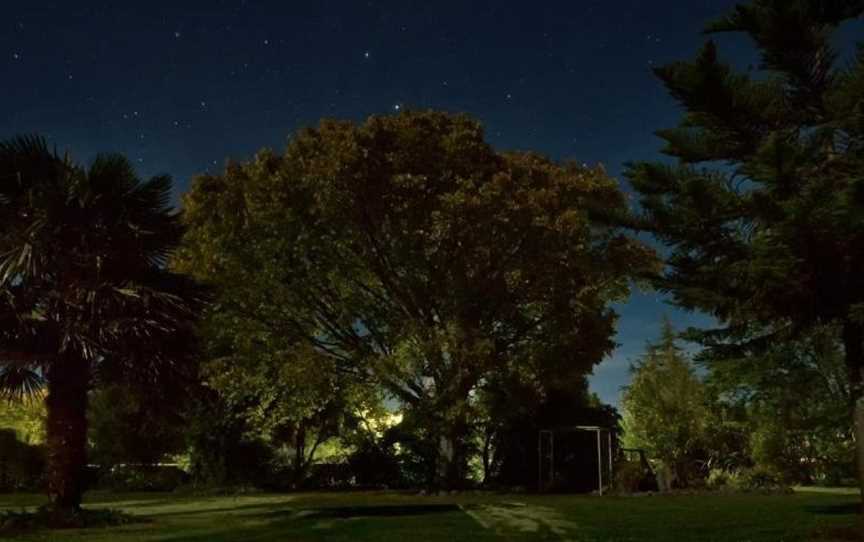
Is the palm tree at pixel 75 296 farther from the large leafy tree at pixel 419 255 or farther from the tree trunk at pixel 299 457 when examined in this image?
the tree trunk at pixel 299 457

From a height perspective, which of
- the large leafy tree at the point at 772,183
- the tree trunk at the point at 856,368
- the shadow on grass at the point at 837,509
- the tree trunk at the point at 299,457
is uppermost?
the large leafy tree at the point at 772,183

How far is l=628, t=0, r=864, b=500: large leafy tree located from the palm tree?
32.2ft

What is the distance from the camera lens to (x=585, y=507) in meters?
20.2

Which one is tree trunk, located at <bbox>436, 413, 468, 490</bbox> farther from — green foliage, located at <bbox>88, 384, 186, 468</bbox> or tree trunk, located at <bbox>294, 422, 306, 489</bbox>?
green foliage, located at <bbox>88, 384, 186, 468</bbox>

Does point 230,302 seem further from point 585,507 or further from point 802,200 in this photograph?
point 802,200

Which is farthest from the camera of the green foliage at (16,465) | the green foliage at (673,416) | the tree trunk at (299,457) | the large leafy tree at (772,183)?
the tree trunk at (299,457)

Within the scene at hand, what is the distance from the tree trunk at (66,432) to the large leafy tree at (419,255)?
10578mm

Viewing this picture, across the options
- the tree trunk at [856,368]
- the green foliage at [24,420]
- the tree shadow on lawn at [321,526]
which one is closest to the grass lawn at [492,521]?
the tree shadow on lawn at [321,526]

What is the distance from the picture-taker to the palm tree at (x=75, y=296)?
15797 millimetres

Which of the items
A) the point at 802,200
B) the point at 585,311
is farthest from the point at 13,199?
the point at 585,311

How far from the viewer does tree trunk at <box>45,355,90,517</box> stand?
52.7ft

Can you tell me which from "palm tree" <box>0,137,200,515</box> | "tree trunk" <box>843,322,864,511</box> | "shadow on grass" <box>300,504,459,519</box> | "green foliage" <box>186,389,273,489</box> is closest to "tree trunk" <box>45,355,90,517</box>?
"palm tree" <box>0,137,200,515</box>

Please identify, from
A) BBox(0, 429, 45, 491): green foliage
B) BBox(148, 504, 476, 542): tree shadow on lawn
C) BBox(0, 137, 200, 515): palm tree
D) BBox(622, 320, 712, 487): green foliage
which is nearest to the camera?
BBox(148, 504, 476, 542): tree shadow on lawn

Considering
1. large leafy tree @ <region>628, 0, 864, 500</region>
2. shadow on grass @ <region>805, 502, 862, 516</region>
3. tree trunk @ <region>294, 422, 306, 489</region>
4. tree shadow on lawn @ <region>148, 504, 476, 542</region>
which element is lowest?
tree shadow on lawn @ <region>148, 504, 476, 542</region>
